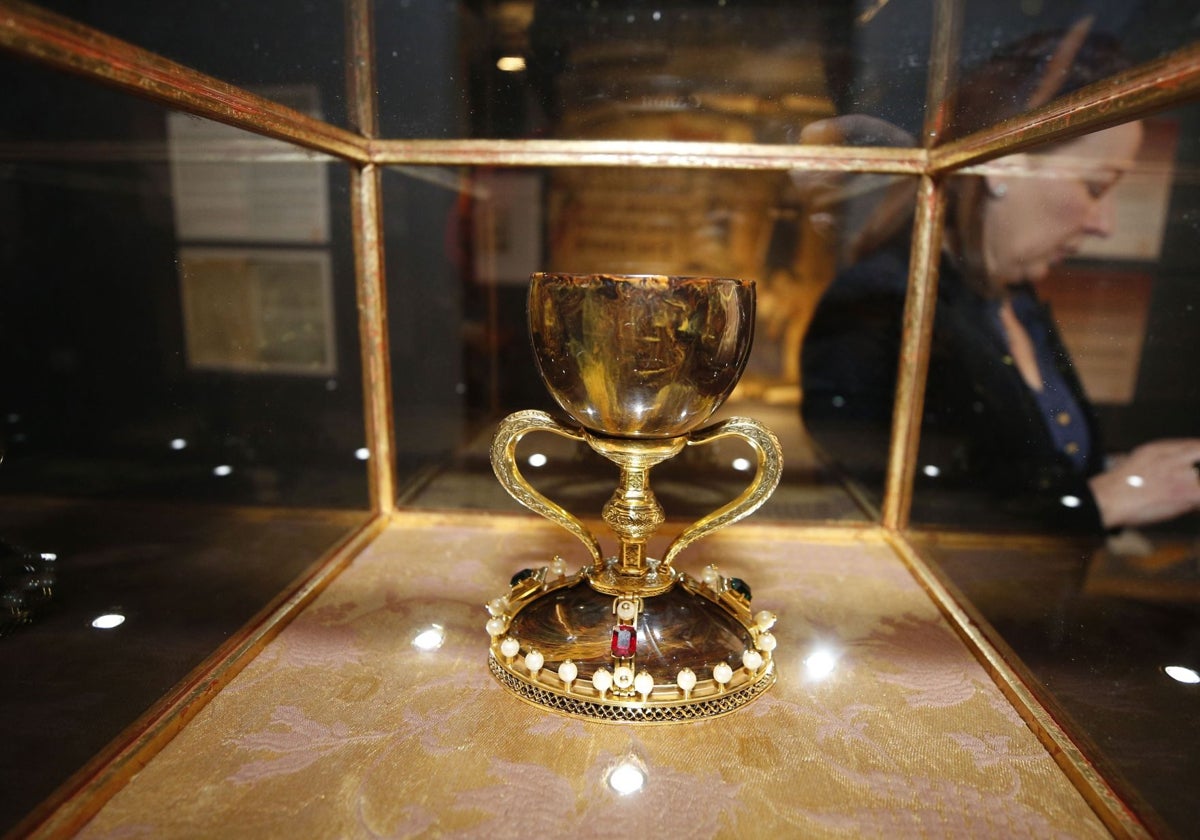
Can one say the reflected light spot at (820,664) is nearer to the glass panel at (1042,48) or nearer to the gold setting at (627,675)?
the gold setting at (627,675)

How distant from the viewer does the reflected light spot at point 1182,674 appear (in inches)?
27.5

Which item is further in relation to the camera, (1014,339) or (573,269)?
(573,269)

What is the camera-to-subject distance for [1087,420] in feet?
3.22

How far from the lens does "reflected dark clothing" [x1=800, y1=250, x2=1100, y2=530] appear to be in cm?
99

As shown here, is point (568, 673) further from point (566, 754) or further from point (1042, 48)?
point (1042, 48)

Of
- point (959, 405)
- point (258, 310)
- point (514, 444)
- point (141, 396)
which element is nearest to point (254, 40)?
point (258, 310)

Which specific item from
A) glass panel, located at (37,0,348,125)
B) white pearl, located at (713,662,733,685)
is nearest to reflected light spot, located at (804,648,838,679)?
white pearl, located at (713,662,733,685)

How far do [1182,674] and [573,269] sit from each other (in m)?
1.07

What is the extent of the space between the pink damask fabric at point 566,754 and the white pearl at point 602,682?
0.03 metres

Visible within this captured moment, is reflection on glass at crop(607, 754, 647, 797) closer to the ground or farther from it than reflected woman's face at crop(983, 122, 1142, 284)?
closer to the ground

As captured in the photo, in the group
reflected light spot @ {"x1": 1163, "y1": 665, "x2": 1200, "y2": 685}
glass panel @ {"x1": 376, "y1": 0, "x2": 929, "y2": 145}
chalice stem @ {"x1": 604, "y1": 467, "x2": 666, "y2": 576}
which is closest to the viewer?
reflected light spot @ {"x1": 1163, "y1": 665, "x2": 1200, "y2": 685}

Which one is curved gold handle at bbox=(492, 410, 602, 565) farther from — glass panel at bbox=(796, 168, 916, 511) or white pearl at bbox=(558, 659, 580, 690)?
glass panel at bbox=(796, 168, 916, 511)

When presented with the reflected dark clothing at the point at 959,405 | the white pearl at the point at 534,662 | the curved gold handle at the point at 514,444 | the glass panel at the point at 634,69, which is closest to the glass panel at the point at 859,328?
the reflected dark clothing at the point at 959,405

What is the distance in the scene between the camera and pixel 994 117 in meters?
0.92
